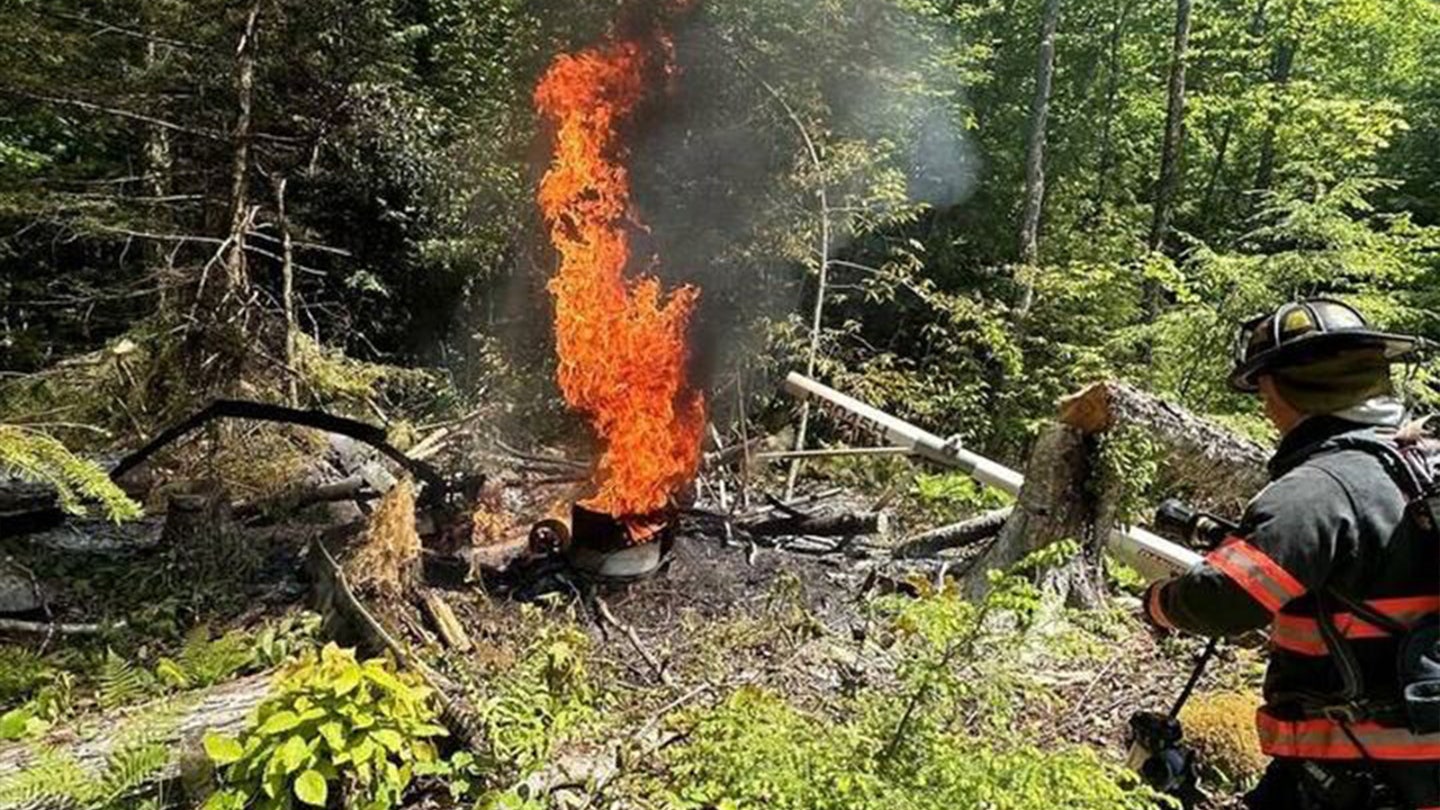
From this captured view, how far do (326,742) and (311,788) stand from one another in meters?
0.24

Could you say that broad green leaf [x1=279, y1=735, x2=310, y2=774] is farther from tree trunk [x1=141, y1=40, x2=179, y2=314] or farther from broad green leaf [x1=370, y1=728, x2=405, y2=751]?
tree trunk [x1=141, y1=40, x2=179, y2=314]

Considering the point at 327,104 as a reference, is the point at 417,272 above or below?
below

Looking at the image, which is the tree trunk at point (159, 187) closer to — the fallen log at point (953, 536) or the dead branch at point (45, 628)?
the dead branch at point (45, 628)

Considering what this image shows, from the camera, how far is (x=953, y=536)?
8.13 metres

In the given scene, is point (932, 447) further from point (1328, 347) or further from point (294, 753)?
point (294, 753)

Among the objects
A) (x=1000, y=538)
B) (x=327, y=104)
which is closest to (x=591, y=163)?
(x=327, y=104)

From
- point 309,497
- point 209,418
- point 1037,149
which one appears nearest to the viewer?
point 209,418

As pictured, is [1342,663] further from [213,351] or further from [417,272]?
[417,272]

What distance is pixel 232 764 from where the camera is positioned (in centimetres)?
356

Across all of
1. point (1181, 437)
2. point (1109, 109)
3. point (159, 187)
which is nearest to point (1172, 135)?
point (1109, 109)

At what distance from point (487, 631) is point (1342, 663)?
15.5 ft

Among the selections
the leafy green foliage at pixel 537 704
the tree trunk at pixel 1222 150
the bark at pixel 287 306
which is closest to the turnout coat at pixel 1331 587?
the leafy green foliage at pixel 537 704

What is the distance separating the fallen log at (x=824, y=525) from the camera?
8367 millimetres

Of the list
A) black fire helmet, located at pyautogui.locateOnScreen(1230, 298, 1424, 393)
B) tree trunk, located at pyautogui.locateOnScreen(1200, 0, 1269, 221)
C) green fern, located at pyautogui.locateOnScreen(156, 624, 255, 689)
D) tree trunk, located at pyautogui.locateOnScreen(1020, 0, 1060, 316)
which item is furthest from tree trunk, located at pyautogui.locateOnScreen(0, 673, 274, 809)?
tree trunk, located at pyautogui.locateOnScreen(1200, 0, 1269, 221)
